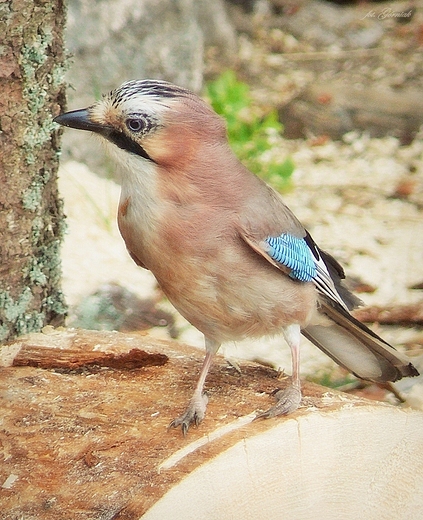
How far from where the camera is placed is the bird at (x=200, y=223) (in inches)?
105

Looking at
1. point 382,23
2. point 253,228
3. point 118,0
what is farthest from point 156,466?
point 382,23

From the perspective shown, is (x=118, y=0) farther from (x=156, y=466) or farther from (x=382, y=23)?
(x=156, y=466)

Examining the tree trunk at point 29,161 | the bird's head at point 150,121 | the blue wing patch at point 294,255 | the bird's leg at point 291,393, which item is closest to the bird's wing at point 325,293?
the blue wing patch at point 294,255

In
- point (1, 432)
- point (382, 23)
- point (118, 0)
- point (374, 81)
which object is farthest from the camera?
point (382, 23)

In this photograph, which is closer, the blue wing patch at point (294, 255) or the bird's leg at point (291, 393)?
the bird's leg at point (291, 393)

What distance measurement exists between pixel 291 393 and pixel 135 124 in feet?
3.05

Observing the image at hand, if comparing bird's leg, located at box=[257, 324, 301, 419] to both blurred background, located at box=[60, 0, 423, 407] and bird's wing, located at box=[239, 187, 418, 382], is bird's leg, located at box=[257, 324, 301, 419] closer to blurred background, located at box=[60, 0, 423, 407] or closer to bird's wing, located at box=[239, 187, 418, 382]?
bird's wing, located at box=[239, 187, 418, 382]

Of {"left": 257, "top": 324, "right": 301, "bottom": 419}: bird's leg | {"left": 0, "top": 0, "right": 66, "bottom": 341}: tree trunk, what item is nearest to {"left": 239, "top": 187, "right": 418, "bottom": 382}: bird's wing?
{"left": 257, "top": 324, "right": 301, "bottom": 419}: bird's leg

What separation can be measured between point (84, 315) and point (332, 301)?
186 centimetres

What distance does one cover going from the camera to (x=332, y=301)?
3.25m

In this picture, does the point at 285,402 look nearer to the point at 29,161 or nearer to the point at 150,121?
the point at 150,121

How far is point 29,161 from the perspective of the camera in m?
3.26

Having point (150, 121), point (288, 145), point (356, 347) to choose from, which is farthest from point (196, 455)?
point (288, 145)

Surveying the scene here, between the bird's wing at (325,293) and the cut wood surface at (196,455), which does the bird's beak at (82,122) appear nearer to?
the bird's wing at (325,293)
